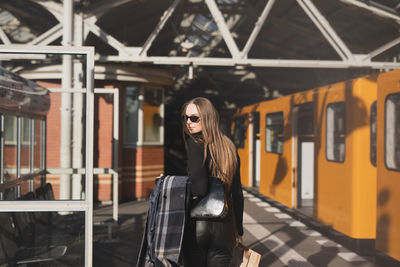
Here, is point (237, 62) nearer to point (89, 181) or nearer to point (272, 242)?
point (272, 242)

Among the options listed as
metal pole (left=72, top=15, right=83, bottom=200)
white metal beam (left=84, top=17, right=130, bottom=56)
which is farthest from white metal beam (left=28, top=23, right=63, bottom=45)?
white metal beam (left=84, top=17, right=130, bottom=56)

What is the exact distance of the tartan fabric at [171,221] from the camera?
2518 mm

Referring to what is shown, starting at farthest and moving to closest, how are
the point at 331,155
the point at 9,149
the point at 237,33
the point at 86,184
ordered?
1. the point at 237,33
2. the point at 9,149
3. the point at 331,155
4. the point at 86,184

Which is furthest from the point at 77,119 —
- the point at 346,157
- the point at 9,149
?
the point at 346,157

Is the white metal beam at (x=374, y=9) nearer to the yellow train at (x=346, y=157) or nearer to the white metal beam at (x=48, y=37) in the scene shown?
the yellow train at (x=346, y=157)

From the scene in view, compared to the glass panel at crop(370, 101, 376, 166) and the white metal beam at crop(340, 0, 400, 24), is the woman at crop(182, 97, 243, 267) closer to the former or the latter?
the glass panel at crop(370, 101, 376, 166)

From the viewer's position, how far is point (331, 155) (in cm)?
715

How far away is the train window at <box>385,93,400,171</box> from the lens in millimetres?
5141

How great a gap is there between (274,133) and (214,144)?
833 centimetres

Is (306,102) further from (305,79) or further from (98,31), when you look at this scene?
(305,79)

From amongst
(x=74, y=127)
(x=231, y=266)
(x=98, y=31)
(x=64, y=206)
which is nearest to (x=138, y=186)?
(x=74, y=127)

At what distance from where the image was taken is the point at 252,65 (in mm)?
8859

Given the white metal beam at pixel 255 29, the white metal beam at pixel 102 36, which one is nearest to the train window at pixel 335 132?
the white metal beam at pixel 255 29

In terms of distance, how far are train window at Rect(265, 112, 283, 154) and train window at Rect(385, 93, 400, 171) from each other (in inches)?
193
